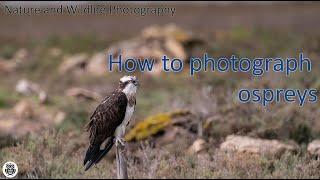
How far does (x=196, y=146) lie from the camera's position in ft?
40.0

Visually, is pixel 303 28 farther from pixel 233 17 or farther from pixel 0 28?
pixel 0 28

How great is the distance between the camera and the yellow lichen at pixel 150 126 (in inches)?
512

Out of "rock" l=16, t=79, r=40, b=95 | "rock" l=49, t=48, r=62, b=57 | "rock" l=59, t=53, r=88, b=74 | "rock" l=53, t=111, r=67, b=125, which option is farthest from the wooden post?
"rock" l=49, t=48, r=62, b=57

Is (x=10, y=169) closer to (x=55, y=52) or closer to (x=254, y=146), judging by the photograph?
(x=254, y=146)

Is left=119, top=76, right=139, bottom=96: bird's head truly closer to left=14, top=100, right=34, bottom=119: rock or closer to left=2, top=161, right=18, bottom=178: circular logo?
left=2, top=161, right=18, bottom=178: circular logo

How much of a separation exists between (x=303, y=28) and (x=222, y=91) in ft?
64.6

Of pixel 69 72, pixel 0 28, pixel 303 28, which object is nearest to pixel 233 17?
pixel 303 28

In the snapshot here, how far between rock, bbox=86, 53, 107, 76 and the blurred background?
35 mm

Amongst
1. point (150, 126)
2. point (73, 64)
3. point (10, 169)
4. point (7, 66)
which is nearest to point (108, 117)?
point (10, 169)

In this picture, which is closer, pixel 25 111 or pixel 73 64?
pixel 25 111

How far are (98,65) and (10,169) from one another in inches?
578

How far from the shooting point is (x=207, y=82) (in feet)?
63.9

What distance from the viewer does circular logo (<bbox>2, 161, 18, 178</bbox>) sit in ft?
32.6

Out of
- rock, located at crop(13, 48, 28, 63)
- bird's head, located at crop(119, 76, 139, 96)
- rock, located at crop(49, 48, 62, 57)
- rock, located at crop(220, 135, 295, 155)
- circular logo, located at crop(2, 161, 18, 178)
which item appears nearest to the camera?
bird's head, located at crop(119, 76, 139, 96)
